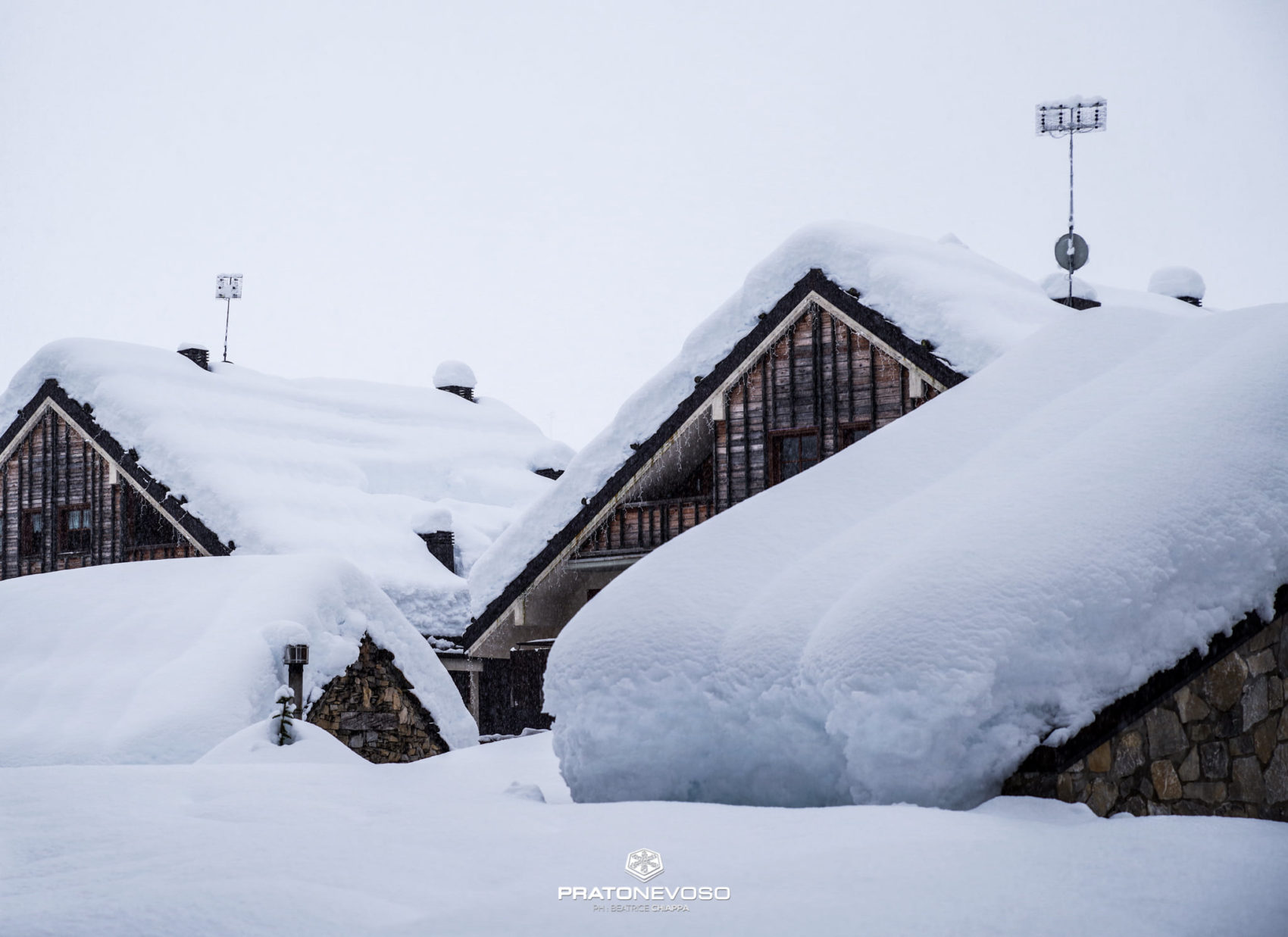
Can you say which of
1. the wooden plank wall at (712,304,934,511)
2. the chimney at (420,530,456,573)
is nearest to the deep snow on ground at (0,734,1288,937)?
the wooden plank wall at (712,304,934,511)

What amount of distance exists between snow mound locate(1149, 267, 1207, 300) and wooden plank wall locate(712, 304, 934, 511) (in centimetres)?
1200

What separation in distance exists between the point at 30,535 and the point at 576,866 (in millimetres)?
20059

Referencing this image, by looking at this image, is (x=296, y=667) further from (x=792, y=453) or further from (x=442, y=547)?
(x=442, y=547)

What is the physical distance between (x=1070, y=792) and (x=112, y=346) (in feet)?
64.2

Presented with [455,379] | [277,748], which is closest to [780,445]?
[277,748]

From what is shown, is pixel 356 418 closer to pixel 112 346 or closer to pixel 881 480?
pixel 112 346

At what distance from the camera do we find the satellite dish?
14289mm

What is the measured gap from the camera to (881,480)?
21.4ft

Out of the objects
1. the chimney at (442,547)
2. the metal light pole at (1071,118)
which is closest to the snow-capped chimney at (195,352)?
the chimney at (442,547)

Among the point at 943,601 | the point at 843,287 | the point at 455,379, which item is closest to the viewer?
the point at 943,601

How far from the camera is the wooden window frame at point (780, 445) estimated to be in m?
14.2

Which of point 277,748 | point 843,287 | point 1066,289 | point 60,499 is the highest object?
point 1066,289

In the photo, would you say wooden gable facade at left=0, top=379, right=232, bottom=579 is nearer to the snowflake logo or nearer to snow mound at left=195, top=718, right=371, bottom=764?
snow mound at left=195, top=718, right=371, bottom=764

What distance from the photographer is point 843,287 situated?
44.6ft
